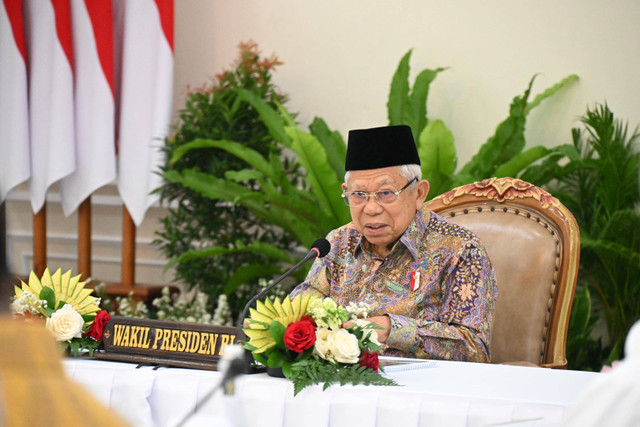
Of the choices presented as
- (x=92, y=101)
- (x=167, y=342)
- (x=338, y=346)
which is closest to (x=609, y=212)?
(x=338, y=346)

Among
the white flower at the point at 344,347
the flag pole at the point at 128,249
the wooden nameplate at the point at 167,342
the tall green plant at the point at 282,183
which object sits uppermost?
the tall green plant at the point at 282,183

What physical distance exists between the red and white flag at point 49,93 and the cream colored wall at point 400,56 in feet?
1.29

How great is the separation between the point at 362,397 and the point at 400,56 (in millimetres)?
2941

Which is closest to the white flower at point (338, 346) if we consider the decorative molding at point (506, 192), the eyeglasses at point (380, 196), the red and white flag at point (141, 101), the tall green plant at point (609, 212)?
the eyeglasses at point (380, 196)

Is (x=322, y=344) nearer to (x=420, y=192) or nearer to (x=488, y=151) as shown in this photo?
(x=420, y=192)

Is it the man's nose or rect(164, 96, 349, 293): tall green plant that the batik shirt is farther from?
rect(164, 96, 349, 293): tall green plant

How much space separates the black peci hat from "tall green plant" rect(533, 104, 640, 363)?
1.50m

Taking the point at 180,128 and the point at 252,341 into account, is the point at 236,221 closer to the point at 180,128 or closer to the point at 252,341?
the point at 180,128

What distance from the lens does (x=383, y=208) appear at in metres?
2.16

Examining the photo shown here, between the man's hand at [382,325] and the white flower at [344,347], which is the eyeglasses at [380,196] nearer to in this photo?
the man's hand at [382,325]

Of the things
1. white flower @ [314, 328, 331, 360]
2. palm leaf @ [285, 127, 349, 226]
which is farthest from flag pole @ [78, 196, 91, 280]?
white flower @ [314, 328, 331, 360]

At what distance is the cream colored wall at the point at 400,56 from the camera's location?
3740mm

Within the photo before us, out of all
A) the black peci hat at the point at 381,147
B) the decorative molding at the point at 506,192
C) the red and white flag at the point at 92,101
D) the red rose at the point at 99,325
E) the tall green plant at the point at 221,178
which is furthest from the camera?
the red and white flag at the point at 92,101

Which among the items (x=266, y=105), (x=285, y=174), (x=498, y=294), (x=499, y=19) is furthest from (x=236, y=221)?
(x=498, y=294)
